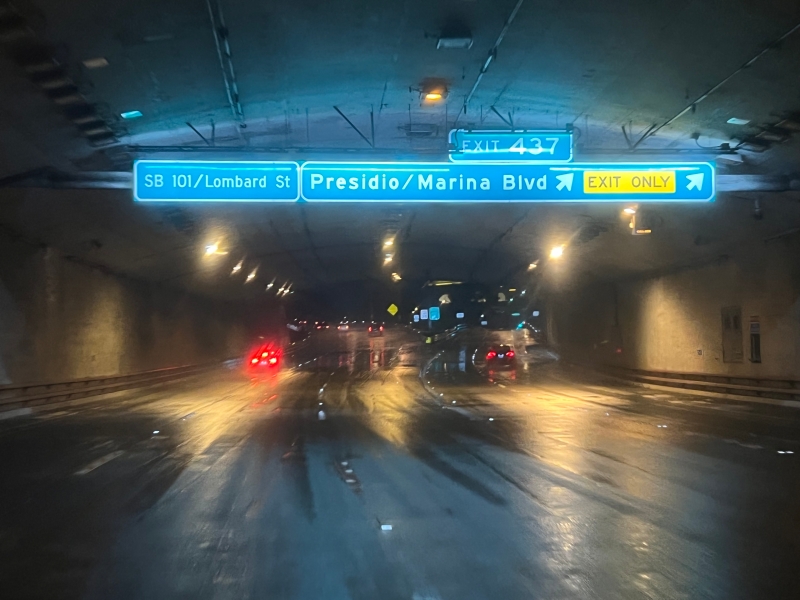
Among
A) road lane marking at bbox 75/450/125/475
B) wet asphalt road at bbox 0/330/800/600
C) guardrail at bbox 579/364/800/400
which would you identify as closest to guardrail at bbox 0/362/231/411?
wet asphalt road at bbox 0/330/800/600

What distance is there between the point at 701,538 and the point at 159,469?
891 cm

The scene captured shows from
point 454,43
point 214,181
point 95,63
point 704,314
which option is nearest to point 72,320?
point 214,181

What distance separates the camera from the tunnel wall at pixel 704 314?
24406 millimetres

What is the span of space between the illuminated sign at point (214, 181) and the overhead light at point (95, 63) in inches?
123

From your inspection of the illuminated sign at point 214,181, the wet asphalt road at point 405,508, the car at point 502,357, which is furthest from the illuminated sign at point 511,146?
the car at point 502,357

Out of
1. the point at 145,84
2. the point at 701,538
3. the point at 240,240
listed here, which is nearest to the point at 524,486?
the point at 701,538

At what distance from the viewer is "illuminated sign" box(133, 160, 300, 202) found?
16.2 metres

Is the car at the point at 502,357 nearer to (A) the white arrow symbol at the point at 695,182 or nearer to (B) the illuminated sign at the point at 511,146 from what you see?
(A) the white arrow symbol at the point at 695,182

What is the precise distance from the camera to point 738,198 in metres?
21.3

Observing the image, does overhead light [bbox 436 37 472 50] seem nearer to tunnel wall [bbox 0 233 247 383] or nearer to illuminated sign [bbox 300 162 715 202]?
illuminated sign [bbox 300 162 715 202]

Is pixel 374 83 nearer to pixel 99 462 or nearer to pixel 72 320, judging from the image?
pixel 99 462

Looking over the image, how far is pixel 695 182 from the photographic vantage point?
667 inches

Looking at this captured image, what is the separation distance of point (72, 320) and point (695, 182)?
72.1 ft

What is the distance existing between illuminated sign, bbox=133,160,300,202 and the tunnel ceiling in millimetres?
755
